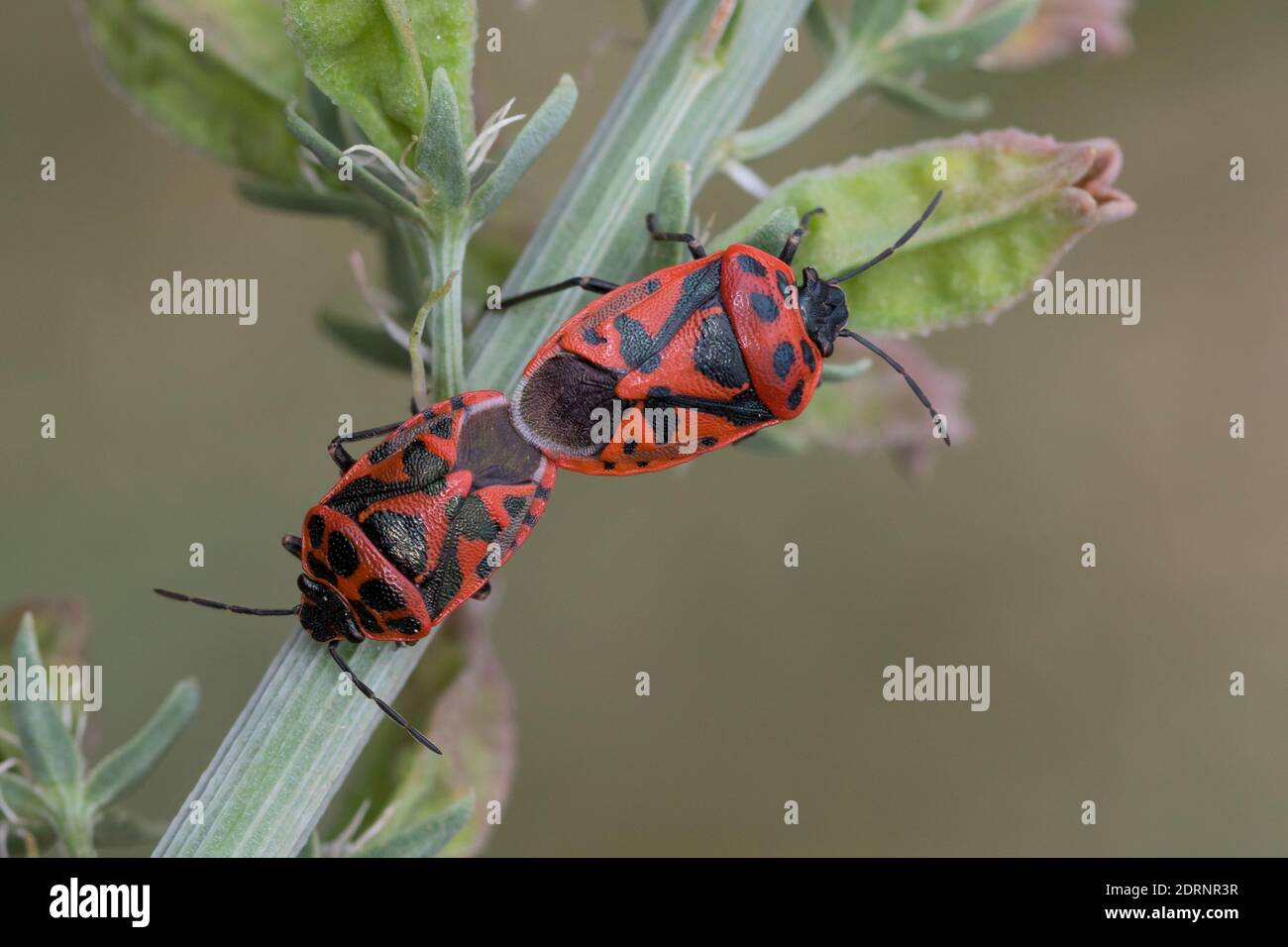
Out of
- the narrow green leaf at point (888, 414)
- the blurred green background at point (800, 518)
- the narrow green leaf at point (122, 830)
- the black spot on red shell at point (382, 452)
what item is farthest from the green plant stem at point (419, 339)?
the blurred green background at point (800, 518)

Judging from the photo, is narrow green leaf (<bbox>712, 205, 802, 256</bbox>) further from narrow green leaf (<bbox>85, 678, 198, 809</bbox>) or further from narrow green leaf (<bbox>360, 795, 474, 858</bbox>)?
narrow green leaf (<bbox>85, 678, 198, 809</bbox>)

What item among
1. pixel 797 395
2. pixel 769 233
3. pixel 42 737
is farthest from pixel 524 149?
pixel 42 737

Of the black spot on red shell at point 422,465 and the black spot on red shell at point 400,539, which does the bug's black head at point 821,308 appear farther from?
the black spot on red shell at point 400,539

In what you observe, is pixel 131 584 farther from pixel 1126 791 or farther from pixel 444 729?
pixel 1126 791

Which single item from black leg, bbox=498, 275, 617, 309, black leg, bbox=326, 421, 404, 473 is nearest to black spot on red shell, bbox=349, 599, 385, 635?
black leg, bbox=326, 421, 404, 473

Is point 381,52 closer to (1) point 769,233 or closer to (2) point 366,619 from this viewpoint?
(1) point 769,233

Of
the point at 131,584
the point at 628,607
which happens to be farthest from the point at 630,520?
the point at 131,584
